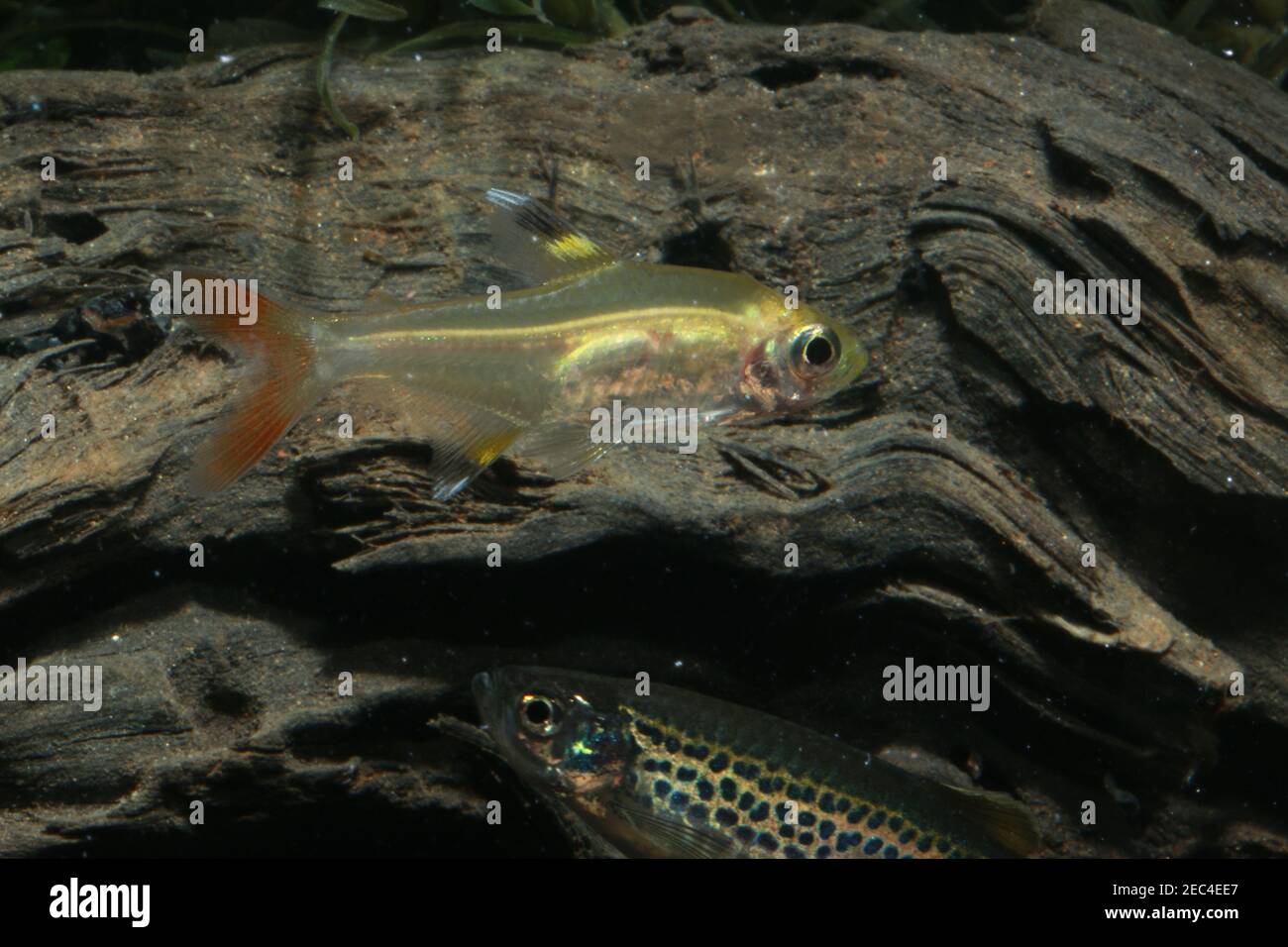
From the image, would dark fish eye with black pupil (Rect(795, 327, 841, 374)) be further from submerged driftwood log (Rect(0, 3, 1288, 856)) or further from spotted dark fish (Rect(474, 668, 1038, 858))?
spotted dark fish (Rect(474, 668, 1038, 858))

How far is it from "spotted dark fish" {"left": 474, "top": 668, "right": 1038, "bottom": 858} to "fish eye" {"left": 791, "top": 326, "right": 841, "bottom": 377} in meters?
1.17

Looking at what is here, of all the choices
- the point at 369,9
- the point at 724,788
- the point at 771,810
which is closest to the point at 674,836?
the point at 724,788

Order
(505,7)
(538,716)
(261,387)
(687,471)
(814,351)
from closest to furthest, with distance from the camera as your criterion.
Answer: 1. (261,387)
2. (814,351)
3. (538,716)
4. (687,471)
5. (505,7)

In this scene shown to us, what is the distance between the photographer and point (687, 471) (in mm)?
3574

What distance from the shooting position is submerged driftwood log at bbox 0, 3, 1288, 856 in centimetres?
338

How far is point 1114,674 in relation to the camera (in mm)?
3598

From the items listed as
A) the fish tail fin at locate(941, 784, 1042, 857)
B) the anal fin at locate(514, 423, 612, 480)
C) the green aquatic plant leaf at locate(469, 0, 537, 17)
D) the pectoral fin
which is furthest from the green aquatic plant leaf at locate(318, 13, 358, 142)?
the fish tail fin at locate(941, 784, 1042, 857)

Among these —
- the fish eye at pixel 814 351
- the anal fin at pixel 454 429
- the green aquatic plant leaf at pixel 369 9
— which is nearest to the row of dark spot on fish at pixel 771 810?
the anal fin at pixel 454 429

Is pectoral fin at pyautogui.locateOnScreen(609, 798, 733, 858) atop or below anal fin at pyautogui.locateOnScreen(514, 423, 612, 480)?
below

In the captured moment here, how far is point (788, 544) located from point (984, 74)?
9.36ft

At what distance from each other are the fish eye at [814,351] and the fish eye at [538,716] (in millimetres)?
1300

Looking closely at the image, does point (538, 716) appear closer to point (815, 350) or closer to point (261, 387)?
point (261, 387)

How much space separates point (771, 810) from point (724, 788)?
0.53ft
